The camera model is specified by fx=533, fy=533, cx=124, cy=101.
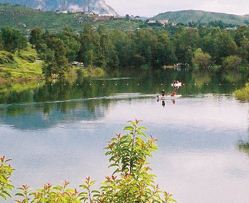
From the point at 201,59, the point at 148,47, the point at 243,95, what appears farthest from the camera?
the point at 148,47

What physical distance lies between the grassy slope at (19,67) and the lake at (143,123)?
790 inches

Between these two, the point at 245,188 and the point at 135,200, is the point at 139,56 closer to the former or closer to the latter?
the point at 245,188

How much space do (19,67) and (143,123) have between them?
66796 mm

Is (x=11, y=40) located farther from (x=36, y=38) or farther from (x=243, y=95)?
(x=243, y=95)

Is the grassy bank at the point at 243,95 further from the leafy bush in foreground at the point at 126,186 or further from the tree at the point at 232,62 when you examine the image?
the tree at the point at 232,62

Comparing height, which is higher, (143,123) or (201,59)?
(201,59)

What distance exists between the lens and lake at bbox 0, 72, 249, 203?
38.4 m

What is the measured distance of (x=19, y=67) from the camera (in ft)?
404

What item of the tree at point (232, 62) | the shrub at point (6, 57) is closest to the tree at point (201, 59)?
the tree at point (232, 62)

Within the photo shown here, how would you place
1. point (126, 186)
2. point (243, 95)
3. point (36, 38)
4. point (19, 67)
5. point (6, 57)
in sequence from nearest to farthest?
point (126, 186)
point (243, 95)
point (6, 57)
point (19, 67)
point (36, 38)

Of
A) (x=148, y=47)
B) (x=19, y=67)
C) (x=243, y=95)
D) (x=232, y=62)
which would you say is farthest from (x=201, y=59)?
(x=243, y=95)

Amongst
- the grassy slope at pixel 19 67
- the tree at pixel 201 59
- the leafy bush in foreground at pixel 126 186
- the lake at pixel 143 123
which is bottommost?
the lake at pixel 143 123

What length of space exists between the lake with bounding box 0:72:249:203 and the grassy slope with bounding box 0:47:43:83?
20.1 m

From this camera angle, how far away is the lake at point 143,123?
126 ft
